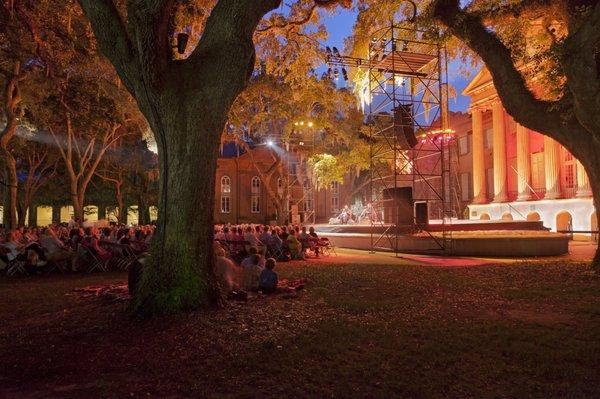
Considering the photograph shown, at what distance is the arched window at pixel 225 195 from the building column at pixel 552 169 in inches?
1227

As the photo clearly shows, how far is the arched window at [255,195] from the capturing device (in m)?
49.6

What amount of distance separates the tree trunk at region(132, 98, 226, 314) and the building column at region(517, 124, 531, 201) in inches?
1033

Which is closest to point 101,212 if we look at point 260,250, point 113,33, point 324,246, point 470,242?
point 324,246

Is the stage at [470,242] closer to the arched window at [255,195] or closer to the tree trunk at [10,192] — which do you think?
the tree trunk at [10,192]

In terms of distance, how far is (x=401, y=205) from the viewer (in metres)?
17.8

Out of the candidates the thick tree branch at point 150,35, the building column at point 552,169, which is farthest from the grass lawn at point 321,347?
the building column at point 552,169

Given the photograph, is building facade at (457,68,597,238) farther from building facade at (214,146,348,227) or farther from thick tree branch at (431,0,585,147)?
building facade at (214,146,348,227)

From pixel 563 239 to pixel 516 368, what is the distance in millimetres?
13952

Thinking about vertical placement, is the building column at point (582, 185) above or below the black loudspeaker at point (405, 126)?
below

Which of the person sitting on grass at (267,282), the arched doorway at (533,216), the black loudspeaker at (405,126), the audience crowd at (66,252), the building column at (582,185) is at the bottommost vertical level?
the person sitting on grass at (267,282)

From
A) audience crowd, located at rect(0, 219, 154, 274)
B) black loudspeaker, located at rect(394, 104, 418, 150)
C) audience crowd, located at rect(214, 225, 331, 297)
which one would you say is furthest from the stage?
audience crowd, located at rect(0, 219, 154, 274)

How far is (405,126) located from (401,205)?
3041 mm

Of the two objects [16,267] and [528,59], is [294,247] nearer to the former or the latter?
[16,267]

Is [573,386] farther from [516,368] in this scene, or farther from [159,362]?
[159,362]
